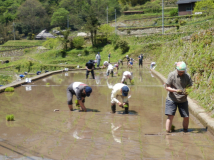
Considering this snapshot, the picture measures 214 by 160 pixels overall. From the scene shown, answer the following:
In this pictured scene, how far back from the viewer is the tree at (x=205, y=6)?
6091 centimetres

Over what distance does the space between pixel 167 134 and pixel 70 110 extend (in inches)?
150

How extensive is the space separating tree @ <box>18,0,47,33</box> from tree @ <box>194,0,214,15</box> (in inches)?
2778

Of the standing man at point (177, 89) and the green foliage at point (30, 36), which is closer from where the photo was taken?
the standing man at point (177, 89)

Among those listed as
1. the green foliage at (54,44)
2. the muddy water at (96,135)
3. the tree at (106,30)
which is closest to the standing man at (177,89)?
the muddy water at (96,135)

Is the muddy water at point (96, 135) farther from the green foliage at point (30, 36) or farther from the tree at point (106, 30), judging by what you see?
the green foliage at point (30, 36)

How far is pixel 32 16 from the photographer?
403 feet

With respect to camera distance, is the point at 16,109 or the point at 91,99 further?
the point at 91,99

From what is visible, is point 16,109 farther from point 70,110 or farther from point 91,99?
point 91,99

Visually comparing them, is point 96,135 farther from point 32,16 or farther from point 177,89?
point 32,16

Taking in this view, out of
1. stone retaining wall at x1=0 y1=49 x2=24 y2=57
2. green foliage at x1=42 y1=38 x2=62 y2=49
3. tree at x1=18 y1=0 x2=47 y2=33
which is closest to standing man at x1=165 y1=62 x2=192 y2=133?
green foliage at x1=42 y1=38 x2=62 y2=49

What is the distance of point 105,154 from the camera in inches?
224

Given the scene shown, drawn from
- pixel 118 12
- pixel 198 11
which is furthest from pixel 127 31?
pixel 118 12

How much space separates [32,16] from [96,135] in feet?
402

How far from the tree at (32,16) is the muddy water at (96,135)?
366ft
